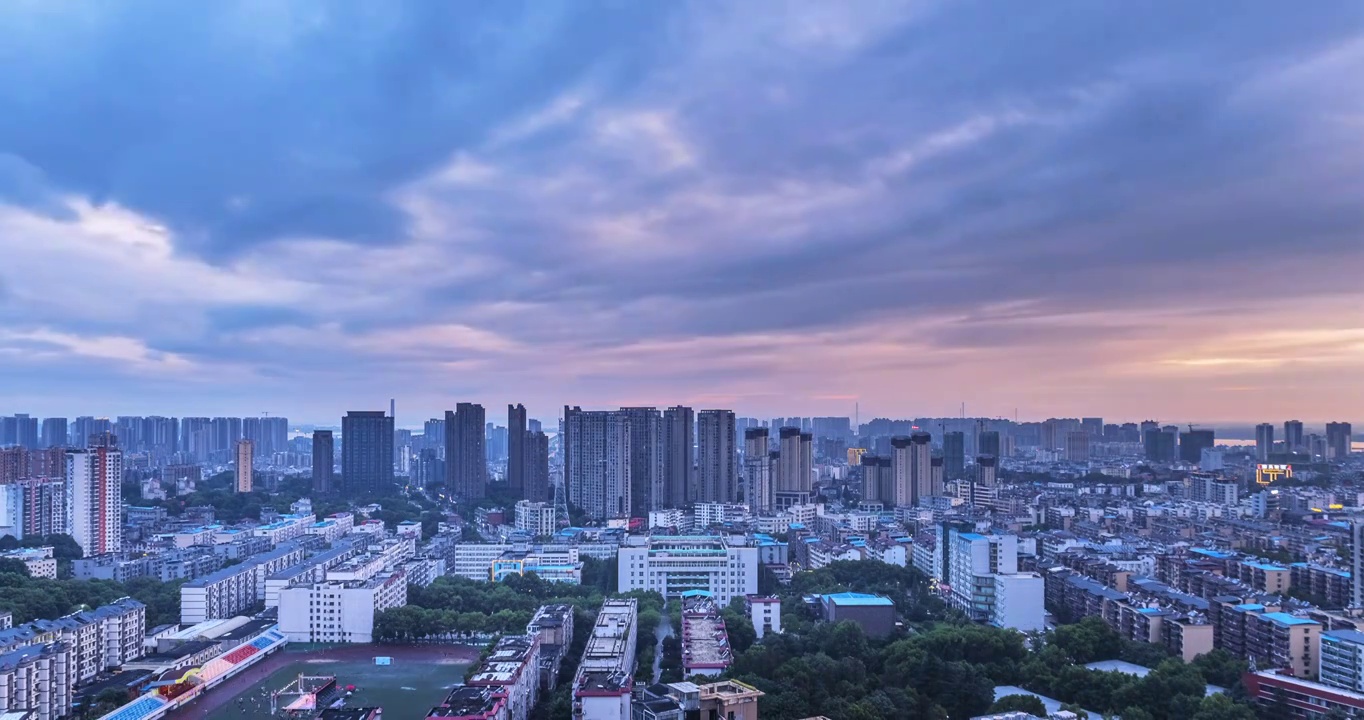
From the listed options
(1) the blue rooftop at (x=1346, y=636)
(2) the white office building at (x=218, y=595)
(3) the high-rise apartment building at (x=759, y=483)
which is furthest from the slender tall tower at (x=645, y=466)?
(1) the blue rooftop at (x=1346, y=636)

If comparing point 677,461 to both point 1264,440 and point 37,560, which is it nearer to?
point 37,560

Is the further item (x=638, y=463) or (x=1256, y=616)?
(x=638, y=463)

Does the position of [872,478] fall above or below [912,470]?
below

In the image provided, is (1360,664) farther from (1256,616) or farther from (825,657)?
(825,657)

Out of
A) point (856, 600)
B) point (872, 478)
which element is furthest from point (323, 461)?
point (856, 600)

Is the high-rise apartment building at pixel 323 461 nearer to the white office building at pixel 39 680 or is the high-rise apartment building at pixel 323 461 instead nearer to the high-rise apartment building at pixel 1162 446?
the white office building at pixel 39 680

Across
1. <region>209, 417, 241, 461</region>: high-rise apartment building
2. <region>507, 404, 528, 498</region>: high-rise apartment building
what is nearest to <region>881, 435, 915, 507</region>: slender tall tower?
<region>507, 404, 528, 498</region>: high-rise apartment building

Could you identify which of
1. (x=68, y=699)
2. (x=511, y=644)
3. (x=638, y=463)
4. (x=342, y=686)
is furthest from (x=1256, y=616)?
(x=638, y=463)
